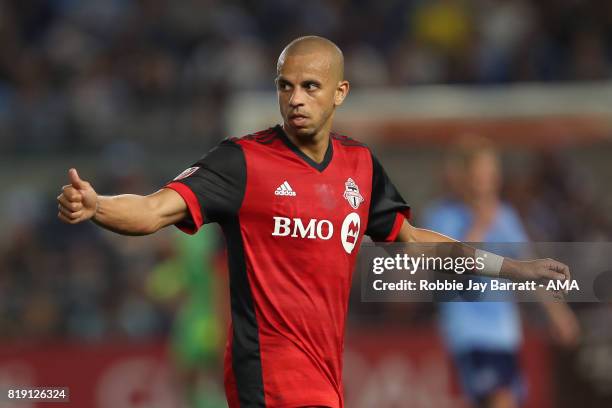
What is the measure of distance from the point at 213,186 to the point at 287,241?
14.9 inches

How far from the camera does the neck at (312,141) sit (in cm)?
480

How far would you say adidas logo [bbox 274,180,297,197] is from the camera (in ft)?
15.3

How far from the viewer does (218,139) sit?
13.9 metres

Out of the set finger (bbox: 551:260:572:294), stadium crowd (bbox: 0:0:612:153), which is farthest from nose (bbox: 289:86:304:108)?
stadium crowd (bbox: 0:0:612:153)

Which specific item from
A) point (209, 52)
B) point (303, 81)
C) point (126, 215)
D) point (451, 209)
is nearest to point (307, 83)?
point (303, 81)

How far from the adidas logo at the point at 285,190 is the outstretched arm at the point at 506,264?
0.71 meters

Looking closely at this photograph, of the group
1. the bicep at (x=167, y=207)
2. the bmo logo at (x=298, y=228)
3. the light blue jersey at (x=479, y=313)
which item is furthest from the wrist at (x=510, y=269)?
the light blue jersey at (x=479, y=313)

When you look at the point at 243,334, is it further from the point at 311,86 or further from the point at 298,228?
the point at 311,86

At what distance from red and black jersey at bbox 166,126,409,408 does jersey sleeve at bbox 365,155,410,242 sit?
306 mm

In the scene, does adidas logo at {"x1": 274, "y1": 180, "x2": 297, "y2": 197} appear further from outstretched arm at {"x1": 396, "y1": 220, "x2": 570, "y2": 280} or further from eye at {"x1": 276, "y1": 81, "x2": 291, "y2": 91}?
outstretched arm at {"x1": 396, "y1": 220, "x2": 570, "y2": 280}

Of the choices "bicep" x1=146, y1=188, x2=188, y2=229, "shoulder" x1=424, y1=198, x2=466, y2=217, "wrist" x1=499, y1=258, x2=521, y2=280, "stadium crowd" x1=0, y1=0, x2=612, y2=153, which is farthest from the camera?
"stadium crowd" x1=0, y1=0, x2=612, y2=153

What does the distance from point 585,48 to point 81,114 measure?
631 centimetres

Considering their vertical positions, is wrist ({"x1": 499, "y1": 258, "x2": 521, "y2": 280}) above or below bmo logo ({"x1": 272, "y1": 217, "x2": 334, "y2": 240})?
below

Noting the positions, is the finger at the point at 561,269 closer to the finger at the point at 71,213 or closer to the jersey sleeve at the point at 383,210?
the jersey sleeve at the point at 383,210
